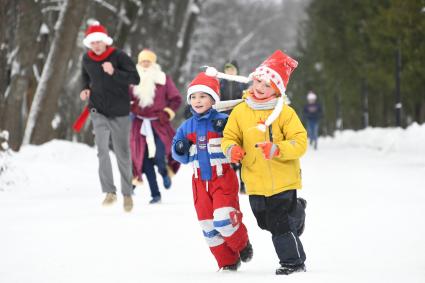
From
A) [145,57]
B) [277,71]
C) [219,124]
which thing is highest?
[145,57]

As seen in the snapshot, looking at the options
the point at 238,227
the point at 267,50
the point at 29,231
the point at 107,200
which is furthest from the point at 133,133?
the point at 267,50

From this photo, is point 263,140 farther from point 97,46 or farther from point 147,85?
point 147,85

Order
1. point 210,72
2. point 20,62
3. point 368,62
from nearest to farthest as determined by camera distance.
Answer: point 210,72
point 20,62
point 368,62

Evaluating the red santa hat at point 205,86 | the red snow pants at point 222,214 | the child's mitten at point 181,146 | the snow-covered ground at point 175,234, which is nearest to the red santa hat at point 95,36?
the snow-covered ground at point 175,234

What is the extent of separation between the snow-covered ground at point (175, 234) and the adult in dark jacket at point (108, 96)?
46 centimetres

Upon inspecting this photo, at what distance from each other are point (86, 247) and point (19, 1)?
8.93m

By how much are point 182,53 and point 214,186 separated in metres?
23.5

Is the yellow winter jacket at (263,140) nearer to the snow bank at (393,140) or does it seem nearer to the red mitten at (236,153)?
the red mitten at (236,153)

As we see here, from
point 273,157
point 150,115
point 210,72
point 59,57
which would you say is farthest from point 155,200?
point 59,57

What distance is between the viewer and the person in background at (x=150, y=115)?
10492 millimetres

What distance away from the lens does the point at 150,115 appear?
34.8ft

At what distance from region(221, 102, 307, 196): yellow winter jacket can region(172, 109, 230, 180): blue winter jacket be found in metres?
0.29

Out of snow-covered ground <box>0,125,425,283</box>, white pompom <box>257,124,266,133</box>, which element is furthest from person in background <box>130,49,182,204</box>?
white pompom <box>257,124,266,133</box>

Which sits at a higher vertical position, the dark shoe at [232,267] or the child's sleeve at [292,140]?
the child's sleeve at [292,140]
